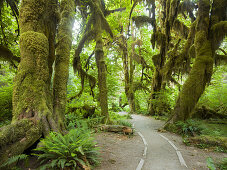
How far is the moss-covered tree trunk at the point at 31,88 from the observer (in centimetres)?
320

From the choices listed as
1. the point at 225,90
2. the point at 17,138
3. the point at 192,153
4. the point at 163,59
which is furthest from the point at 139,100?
the point at 17,138

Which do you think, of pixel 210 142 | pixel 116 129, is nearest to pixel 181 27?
pixel 210 142

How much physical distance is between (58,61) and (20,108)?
2.86m

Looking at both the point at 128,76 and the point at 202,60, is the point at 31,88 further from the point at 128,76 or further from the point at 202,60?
the point at 128,76

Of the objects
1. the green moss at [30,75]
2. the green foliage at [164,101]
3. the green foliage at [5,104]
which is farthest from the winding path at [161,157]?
the green foliage at [164,101]

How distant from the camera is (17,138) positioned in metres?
3.23

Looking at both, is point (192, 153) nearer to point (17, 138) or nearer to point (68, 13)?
point (17, 138)

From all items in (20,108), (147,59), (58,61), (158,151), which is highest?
(147,59)

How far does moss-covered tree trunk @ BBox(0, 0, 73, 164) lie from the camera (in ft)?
10.5

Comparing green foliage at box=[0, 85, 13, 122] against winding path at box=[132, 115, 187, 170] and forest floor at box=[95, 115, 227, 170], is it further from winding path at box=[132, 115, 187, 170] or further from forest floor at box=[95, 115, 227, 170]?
winding path at box=[132, 115, 187, 170]

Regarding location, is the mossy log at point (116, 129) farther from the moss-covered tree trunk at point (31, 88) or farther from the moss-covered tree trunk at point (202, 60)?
the moss-covered tree trunk at point (202, 60)

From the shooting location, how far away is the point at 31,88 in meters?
4.20

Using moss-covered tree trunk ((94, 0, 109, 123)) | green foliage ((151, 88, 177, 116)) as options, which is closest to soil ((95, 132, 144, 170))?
moss-covered tree trunk ((94, 0, 109, 123))

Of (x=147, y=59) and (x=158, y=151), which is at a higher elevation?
(x=147, y=59)
